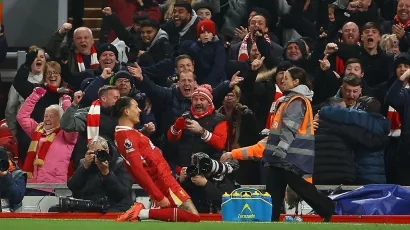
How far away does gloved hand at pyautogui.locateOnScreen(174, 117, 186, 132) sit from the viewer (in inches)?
575

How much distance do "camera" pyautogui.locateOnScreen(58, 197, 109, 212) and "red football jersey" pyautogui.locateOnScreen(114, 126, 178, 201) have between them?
144cm

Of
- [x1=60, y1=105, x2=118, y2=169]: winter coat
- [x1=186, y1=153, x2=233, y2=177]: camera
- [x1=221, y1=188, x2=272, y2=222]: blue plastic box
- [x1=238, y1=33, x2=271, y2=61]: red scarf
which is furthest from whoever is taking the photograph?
[x1=238, y1=33, x2=271, y2=61]: red scarf

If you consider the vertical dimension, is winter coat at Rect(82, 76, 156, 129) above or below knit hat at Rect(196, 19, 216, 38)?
below

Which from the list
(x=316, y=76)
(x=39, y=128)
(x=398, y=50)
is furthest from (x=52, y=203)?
(x=398, y=50)

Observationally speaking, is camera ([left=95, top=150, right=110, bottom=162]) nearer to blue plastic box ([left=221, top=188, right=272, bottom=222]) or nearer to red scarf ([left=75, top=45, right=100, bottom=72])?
blue plastic box ([left=221, top=188, right=272, bottom=222])

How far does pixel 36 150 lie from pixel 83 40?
6.88 ft

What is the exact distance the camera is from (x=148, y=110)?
15570mm

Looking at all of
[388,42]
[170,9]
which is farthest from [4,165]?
[388,42]

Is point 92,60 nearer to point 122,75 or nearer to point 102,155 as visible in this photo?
point 122,75

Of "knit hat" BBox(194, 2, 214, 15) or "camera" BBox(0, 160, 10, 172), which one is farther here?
"knit hat" BBox(194, 2, 214, 15)

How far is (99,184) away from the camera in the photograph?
46.0ft

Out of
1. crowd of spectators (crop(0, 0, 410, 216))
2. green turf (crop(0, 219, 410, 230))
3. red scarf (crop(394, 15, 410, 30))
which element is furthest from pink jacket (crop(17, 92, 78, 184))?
red scarf (crop(394, 15, 410, 30))

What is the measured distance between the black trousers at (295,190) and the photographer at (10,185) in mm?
3197

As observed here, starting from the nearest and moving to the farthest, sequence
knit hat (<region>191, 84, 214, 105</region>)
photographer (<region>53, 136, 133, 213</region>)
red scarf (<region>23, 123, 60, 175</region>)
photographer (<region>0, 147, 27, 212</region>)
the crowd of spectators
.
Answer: photographer (<region>53, 136, 133, 213</region>) < photographer (<region>0, 147, 27, 212</region>) < the crowd of spectators < knit hat (<region>191, 84, 214, 105</region>) < red scarf (<region>23, 123, 60, 175</region>)
